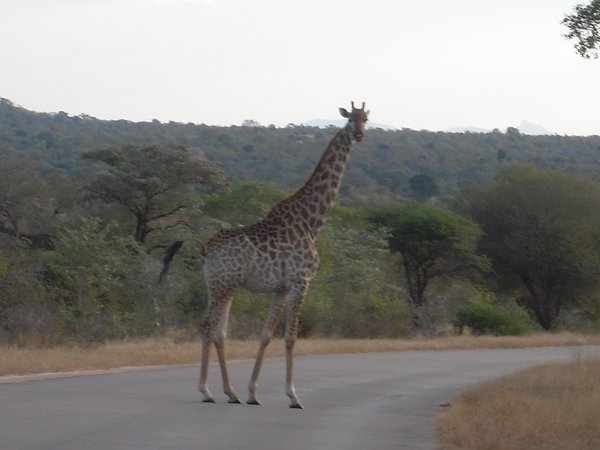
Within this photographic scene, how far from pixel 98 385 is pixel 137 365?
12.9ft

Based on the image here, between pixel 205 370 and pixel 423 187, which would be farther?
pixel 423 187

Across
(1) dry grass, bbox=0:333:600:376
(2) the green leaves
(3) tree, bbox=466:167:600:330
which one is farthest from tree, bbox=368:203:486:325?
(1) dry grass, bbox=0:333:600:376

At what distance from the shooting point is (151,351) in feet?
72.6

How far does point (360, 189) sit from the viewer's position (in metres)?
79.1

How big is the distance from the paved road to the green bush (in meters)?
17.9

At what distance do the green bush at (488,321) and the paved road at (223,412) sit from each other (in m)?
17.9

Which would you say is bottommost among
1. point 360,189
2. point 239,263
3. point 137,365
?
point 137,365

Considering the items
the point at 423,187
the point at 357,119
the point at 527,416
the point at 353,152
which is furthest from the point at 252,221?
the point at 353,152

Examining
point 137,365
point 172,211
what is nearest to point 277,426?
point 137,365

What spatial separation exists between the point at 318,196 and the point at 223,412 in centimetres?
375

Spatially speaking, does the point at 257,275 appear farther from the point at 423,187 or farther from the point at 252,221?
the point at 423,187

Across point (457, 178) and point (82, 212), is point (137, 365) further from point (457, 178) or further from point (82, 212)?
point (457, 178)

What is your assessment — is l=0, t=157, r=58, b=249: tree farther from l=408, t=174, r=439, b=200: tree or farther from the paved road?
l=408, t=174, r=439, b=200: tree

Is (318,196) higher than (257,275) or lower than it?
higher
